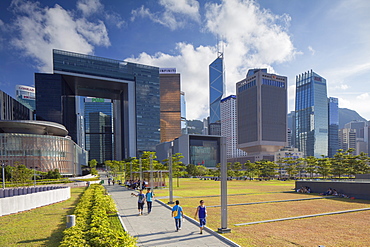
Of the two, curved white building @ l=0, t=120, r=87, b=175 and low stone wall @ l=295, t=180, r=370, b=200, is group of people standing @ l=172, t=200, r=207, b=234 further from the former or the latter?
curved white building @ l=0, t=120, r=87, b=175

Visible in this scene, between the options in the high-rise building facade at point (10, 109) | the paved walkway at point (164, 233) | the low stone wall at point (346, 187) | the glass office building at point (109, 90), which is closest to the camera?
the paved walkway at point (164, 233)

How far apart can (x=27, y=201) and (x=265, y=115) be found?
138910 mm

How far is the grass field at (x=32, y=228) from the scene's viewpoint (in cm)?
1096

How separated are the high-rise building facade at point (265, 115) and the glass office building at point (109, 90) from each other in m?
55.5

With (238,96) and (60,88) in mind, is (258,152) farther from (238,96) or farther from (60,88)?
(60,88)

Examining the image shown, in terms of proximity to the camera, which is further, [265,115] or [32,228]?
[265,115]

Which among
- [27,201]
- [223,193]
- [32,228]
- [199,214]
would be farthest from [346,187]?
[27,201]

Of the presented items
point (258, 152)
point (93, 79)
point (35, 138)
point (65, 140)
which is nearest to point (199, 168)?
point (65, 140)

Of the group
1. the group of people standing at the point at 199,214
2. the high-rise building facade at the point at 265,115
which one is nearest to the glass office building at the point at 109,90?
the high-rise building facade at the point at 265,115

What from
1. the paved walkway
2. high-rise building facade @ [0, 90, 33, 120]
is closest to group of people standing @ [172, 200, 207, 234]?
the paved walkway

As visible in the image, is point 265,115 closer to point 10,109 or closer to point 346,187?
point 346,187

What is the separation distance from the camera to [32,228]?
1348 cm

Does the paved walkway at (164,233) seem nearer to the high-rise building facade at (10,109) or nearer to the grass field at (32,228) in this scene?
the grass field at (32,228)

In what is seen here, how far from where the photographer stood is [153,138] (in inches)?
5792
